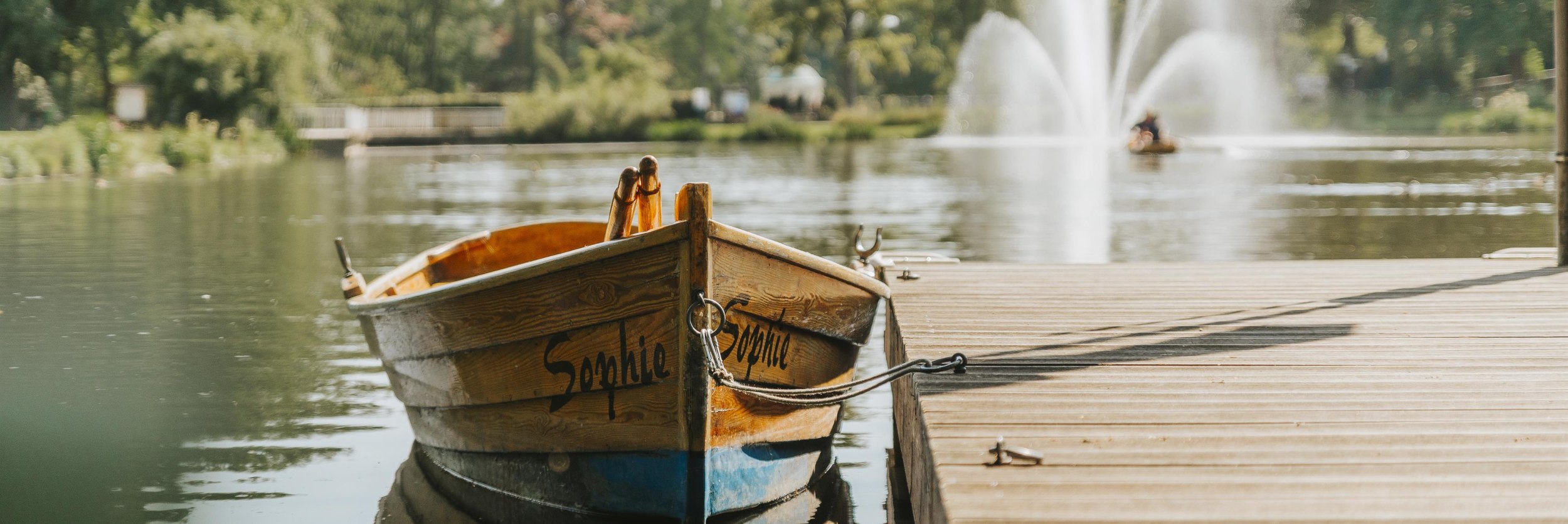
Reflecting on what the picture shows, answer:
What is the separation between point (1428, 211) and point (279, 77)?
33.6 metres

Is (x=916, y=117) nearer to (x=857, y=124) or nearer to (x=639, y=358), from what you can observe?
(x=857, y=124)

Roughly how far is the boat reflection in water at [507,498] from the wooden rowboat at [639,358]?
0.03m

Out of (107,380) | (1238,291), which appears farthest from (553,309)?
(107,380)

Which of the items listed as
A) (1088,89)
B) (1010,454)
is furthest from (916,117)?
(1010,454)

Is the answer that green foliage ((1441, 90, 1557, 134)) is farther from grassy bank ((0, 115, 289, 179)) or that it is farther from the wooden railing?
grassy bank ((0, 115, 289, 179))

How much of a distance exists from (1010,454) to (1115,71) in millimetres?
63301

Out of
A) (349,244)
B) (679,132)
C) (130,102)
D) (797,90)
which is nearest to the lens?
(349,244)

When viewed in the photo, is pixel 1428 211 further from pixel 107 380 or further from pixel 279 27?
pixel 279 27

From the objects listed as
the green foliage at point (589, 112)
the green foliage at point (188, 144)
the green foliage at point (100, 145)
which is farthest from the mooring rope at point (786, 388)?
the green foliage at point (589, 112)

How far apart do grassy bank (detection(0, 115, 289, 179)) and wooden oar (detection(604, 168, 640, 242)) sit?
29.5m

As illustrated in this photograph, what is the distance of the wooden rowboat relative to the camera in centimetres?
564

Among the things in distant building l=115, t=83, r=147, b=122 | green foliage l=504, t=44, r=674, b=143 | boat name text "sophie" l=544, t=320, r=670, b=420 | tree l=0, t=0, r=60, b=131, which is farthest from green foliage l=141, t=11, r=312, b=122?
boat name text "sophie" l=544, t=320, r=670, b=420

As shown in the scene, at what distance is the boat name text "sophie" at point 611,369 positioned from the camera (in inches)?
226

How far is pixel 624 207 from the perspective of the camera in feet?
20.7
